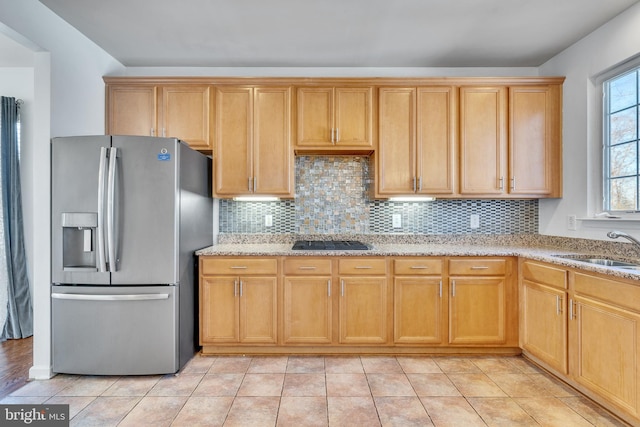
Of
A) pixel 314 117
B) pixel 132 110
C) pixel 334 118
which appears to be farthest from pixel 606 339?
pixel 132 110

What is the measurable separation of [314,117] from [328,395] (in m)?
2.23

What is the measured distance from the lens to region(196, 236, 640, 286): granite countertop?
2238mm

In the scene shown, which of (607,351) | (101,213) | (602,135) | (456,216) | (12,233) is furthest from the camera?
(456,216)

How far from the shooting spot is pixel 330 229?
3258mm

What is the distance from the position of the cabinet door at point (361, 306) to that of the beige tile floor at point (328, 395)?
9.3 inches

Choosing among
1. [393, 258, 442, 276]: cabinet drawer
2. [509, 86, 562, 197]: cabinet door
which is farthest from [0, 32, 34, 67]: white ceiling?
[509, 86, 562, 197]: cabinet door

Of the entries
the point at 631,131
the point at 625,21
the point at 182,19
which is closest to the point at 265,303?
the point at 182,19

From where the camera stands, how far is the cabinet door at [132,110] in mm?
2918

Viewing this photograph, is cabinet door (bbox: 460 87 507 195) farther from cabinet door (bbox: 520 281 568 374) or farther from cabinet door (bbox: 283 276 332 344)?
cabinet door (bbox: 283 276 332 344)

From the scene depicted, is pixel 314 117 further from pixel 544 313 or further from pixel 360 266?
pixel 544 313

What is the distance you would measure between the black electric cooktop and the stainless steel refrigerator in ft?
3.42

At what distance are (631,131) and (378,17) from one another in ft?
6.80

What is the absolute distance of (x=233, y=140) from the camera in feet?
9.62

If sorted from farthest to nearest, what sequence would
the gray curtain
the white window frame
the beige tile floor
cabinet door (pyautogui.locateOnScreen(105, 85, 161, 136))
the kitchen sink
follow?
the gray curtain
cabinet door (pyautogui.locateOnScreen(105, 85, 161, 136))
the white window frame
the kitchen sink
the beige tile floor
